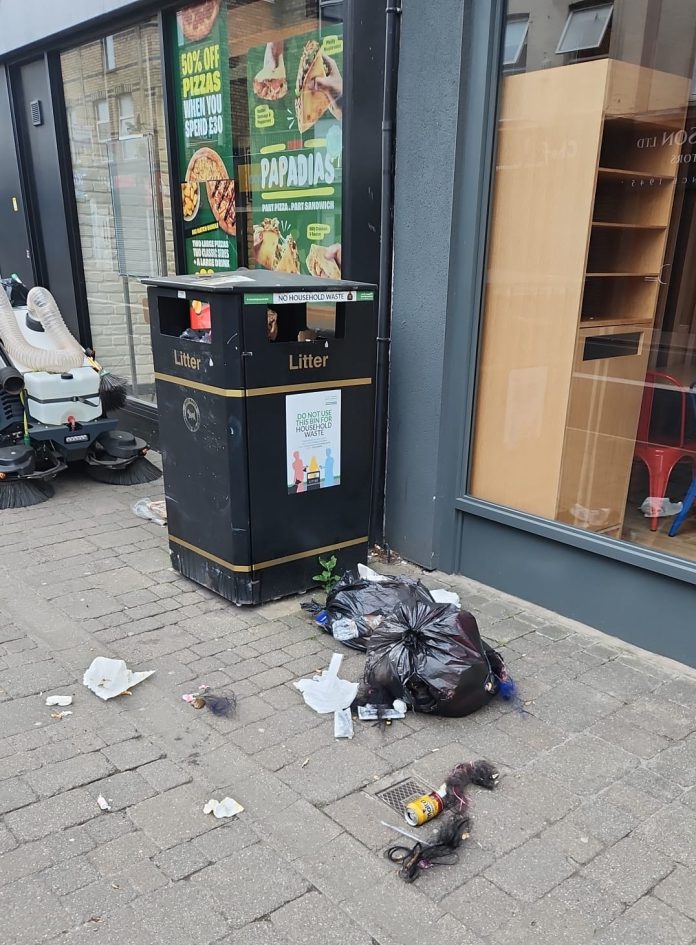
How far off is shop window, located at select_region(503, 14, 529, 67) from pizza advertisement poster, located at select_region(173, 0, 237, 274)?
8.03 ft

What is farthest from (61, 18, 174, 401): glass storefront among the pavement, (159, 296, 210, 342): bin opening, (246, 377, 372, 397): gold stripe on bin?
the pavement

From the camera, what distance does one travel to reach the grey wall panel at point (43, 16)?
20.2ft

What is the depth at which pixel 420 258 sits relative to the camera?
13.5 feet

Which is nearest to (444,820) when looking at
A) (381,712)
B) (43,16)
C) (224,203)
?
(381,712)

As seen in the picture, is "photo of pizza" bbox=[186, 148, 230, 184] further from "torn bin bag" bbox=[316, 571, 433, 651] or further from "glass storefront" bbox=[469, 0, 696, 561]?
"torn bin bag" bbox=[316, 571, 433, 651]

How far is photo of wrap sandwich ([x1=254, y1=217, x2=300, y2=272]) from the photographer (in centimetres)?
517

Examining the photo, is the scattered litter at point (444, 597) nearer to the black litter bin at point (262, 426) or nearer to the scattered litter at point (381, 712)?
the black litter bin at point (262, 426)

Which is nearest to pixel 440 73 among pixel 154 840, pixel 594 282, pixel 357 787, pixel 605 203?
pixel 605 203

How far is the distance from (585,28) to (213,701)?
354cm

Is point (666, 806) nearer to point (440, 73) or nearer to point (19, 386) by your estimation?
point (440, 73)

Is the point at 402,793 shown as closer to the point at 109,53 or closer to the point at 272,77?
the point at 272,77

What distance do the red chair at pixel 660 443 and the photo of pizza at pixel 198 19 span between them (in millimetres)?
4002

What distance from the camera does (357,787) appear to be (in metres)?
2.63

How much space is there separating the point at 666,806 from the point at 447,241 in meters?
2.80
